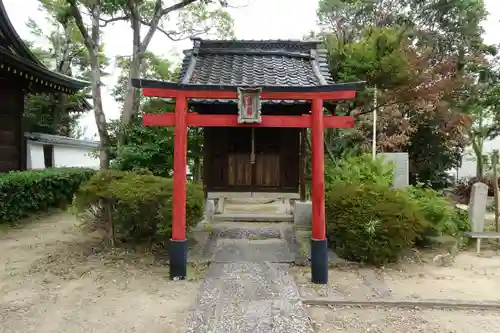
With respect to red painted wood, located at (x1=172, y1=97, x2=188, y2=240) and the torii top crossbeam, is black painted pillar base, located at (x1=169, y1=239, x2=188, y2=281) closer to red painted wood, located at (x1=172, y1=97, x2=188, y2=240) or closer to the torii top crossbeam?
the torii top crossbeam

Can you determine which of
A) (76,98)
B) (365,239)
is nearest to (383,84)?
(365,239)

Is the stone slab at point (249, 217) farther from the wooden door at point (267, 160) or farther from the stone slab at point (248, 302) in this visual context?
the stone slab at point (248, 302)

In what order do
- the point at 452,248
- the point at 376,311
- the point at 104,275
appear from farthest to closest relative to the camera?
1. the point at 452,248
2. the point at 104,275
3. the point at 376,311

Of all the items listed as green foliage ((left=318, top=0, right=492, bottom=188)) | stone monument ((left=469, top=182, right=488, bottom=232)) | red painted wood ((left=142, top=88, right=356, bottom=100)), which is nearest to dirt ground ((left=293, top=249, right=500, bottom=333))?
stone monument ((left=469, top=182, right=488, bottom=232))

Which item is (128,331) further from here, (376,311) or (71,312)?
(376,311)

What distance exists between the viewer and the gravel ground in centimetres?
411

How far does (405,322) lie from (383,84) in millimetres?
6969

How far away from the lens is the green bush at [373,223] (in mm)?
6195

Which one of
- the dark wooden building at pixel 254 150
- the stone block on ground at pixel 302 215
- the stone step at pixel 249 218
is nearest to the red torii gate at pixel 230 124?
the stone block on ground at pixel 302 215

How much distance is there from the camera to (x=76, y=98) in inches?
830

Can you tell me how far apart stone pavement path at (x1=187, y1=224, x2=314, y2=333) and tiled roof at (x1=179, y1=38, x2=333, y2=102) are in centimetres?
294

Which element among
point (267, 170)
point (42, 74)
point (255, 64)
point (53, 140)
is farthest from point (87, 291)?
point (53, 140)

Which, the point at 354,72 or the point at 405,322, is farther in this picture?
the point at 354,72

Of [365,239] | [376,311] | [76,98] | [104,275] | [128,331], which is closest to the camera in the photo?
Answer: [128,331]
